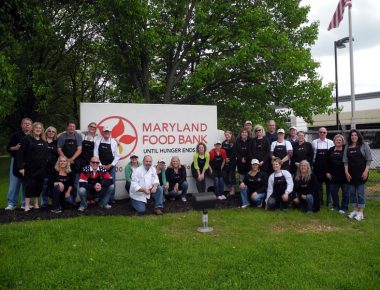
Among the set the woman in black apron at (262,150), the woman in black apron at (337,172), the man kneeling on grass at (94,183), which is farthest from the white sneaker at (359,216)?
the man kneeling on grass at (94,183)

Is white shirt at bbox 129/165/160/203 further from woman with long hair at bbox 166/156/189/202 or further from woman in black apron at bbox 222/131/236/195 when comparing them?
woman in black apron at bbox 222/131/236/195

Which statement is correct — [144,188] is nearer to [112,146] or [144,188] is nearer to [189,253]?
[112,146]

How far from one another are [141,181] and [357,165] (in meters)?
4.82

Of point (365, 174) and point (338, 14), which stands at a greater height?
point (338, 14)

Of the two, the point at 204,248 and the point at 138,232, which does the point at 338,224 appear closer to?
the point at 204,248

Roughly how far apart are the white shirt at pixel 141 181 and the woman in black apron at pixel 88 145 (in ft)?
3.91

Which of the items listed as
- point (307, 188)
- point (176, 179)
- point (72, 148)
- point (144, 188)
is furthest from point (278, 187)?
point (72, 148)

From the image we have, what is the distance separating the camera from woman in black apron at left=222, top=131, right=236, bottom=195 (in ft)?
32.4

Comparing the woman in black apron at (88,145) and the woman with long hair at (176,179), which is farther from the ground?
the woman in black apron at (88,145)

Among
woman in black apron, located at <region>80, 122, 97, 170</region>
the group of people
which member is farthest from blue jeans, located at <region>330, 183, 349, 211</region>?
woman in black apron, located at <region>80, 122, 97, 170</region>

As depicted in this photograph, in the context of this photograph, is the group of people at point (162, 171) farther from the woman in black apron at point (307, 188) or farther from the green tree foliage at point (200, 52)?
the green tree foliage at point (200, 52)

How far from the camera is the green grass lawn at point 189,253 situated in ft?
14.6

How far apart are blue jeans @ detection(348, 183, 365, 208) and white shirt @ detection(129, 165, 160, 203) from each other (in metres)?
4.43

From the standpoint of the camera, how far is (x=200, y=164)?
9.95 m
